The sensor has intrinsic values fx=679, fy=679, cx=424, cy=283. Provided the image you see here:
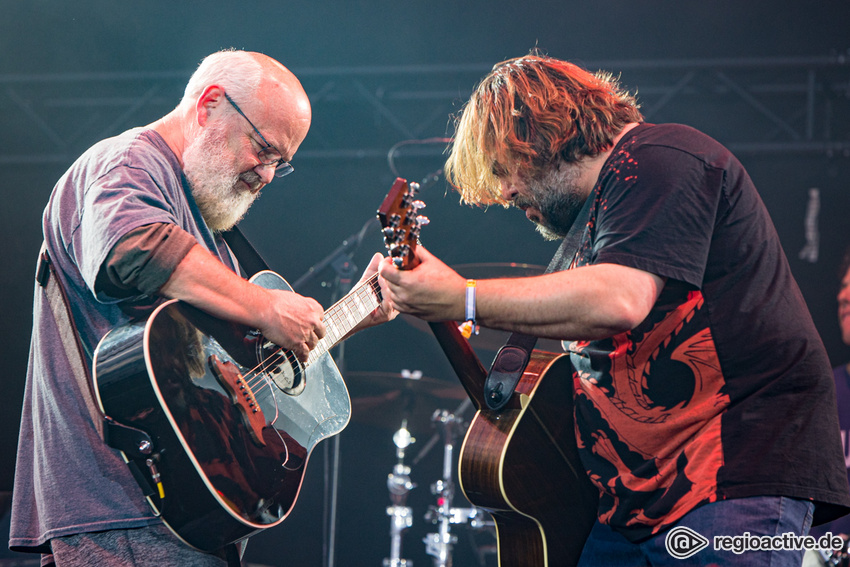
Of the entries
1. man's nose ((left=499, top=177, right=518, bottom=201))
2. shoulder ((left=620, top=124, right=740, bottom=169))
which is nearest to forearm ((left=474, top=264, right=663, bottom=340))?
shoulder ((left=620, top=124, right=740, bottom=169))

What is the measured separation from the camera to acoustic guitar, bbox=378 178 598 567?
2160 mm

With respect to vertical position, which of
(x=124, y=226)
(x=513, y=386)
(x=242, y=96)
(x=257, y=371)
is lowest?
(x=257, y=371)

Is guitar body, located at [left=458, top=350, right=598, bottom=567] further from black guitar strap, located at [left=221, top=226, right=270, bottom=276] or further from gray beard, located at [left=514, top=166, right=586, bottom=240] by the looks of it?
black guitar strap, located at [left=221, top=226, right=270, bottom=276]

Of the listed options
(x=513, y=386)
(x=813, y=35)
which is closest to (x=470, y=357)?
(x=513, y=386)

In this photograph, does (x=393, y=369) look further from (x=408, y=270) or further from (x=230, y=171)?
(x=408, y=270)

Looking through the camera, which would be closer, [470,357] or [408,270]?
[408,270]

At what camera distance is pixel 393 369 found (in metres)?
6.16

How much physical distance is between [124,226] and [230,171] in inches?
27.9

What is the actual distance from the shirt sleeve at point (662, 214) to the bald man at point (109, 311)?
1.11m

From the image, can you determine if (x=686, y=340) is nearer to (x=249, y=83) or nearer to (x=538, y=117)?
(x=538, y=117)

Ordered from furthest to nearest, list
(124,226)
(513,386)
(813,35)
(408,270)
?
(813,35)
(513,386)
(124,226)
(408,270)

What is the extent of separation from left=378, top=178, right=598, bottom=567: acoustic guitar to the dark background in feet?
10.3

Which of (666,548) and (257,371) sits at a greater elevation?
(257,371)

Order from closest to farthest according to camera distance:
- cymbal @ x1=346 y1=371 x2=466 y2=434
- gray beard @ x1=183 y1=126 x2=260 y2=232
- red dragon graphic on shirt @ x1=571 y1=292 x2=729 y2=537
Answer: red dragon graphic on shirt @ x1=571 y1=292 x2=729 y2=537 < gray beard @ x1=183 y1=126 x2=260 y2=232 < cymbal @ x1=346 y1=371 x2=466 y2=434
